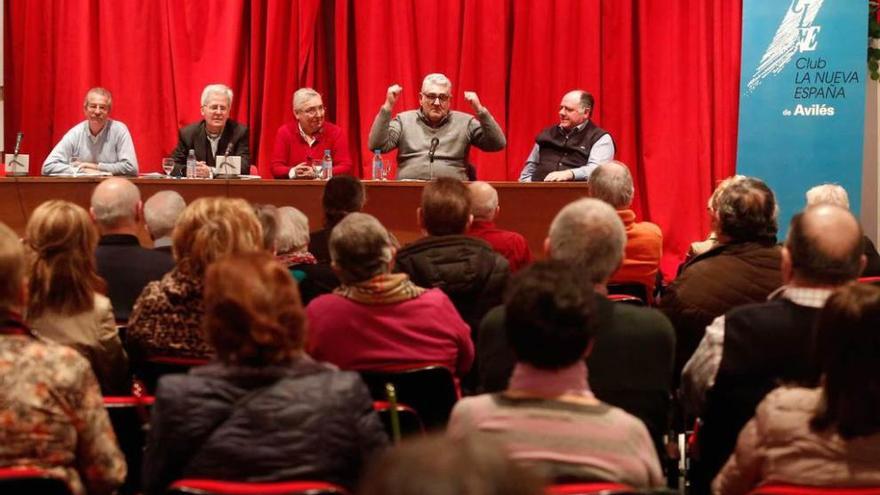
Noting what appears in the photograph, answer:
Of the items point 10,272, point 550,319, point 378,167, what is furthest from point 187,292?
point 378,167

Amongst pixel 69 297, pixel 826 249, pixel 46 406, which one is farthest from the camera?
pixel 69 297

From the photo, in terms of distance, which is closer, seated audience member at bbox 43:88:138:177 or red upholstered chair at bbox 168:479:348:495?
red upholstered chair at bbox 168:479:348:495

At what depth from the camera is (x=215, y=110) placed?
23.4 ft

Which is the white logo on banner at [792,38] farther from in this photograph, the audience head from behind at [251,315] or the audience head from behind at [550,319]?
the audience head from behind at [251,315]

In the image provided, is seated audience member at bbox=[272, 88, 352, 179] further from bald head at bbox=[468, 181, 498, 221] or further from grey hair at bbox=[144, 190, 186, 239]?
grey hair at bbox=[144, 190, 186, 239]

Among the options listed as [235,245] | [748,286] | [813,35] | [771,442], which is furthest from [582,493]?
[813,35]

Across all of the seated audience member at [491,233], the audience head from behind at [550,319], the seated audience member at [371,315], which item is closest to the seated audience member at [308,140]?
the seated audience member at [491,233]

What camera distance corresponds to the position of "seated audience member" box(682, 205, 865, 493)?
9.11 feet

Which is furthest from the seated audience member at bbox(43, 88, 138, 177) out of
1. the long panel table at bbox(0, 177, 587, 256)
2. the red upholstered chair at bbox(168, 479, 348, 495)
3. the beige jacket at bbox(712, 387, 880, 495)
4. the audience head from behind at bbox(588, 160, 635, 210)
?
the beige jacket at bbox(712, 387, 880, 495)

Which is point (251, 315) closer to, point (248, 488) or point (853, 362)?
point (248, 488)

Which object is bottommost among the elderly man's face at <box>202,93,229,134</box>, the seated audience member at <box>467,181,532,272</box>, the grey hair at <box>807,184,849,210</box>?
the seated audience member at <box>467,181,532,272</box>

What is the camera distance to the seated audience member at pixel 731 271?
3.68m

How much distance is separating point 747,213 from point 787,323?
42.4 inches

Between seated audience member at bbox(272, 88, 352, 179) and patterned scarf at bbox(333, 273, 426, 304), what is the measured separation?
3901 mm
